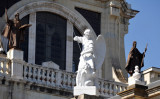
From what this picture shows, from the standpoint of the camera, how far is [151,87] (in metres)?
22.8

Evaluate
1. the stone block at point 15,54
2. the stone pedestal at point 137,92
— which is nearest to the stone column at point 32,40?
the stone block at point 15,54

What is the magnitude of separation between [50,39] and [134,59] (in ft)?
17.3

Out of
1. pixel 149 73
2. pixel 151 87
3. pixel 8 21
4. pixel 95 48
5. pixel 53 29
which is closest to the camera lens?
pixel 151 87

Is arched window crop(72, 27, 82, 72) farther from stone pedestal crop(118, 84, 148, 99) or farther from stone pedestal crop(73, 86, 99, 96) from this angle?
stone pedestal crop(118, 84, 148, 99)

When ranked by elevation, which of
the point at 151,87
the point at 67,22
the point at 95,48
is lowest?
the point at 151,87

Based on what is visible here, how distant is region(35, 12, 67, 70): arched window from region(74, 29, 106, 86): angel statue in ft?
18.4

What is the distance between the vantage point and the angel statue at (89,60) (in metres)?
25.9

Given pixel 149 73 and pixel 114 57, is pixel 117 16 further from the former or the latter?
pixel 149 73

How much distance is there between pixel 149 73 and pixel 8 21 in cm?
624

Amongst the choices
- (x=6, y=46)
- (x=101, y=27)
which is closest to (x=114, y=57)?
(x=101, y=27)

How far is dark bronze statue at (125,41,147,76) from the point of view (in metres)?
29.2

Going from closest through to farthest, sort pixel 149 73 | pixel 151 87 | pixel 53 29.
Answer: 1. pixel 151 87
2. pixel 149 73
3. pixel 53 29

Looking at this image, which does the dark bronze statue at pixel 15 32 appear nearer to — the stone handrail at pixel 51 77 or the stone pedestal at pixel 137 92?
the stone handrail at pixel 51 77

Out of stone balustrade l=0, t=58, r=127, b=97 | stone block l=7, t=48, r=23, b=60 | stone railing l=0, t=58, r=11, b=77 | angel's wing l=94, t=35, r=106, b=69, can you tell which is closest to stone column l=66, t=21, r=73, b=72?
stone balustrade l=0, t=58, r=127, b=97
